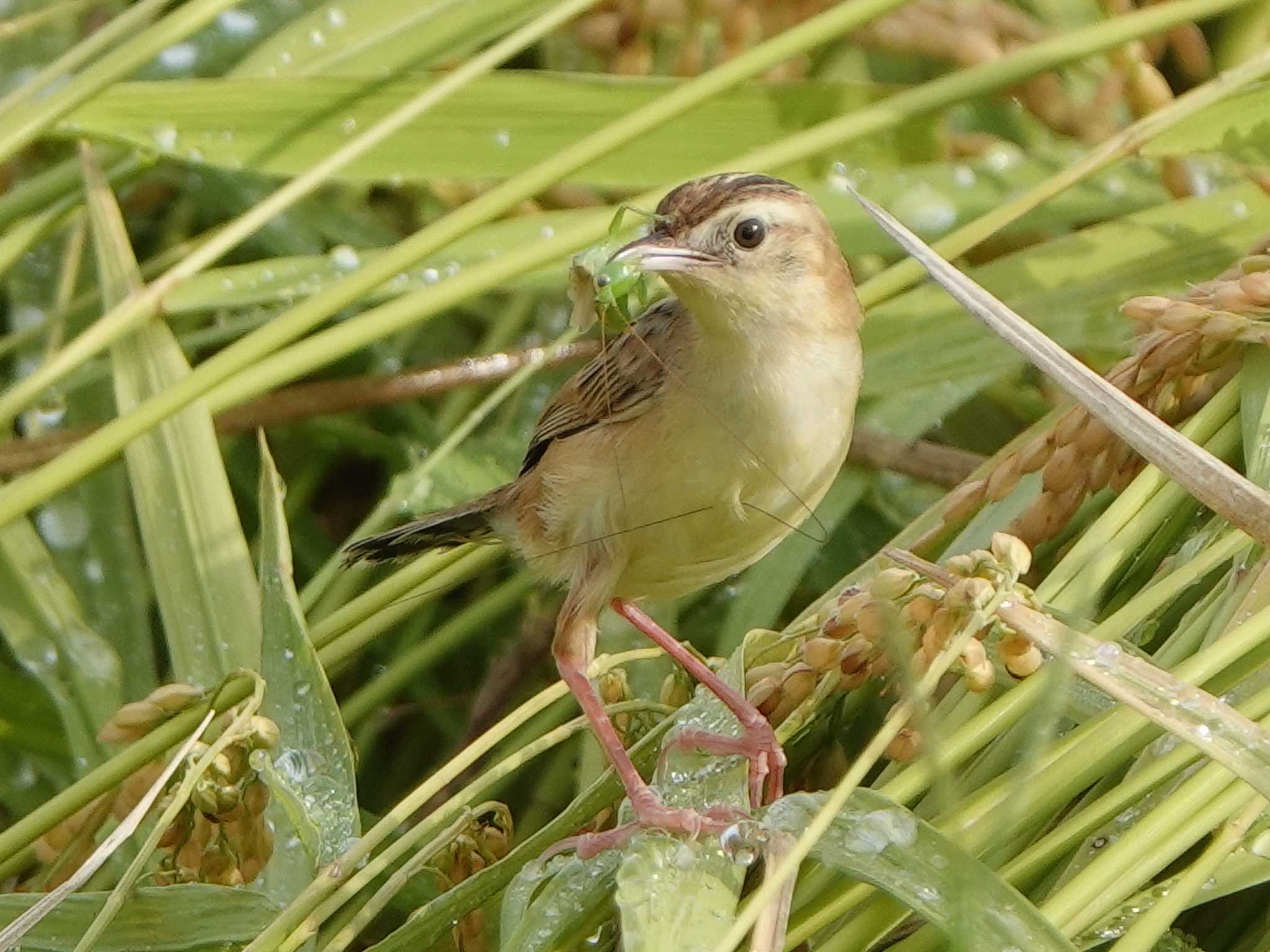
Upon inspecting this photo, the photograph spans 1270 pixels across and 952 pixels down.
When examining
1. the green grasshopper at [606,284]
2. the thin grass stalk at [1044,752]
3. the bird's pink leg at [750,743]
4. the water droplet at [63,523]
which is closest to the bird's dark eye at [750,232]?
the green grasshopper at [606,284]

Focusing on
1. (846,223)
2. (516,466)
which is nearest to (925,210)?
(846,223)

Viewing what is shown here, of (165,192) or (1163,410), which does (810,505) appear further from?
(165,192)

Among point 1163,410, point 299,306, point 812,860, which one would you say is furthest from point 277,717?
point 1163,410

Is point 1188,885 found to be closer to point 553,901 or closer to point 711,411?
point 553,901

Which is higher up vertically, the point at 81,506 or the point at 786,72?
the point at 786,72

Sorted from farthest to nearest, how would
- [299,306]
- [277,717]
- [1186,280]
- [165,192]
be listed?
[165,192] < [1186,280] < [299,306] < [277,717]

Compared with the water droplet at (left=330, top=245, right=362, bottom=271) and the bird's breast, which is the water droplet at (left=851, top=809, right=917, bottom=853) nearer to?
the bird's breast

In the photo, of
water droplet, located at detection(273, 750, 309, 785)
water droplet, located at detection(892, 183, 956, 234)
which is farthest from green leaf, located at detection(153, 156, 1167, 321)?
water droplet, located at detection(273, 750, 309, 785)
